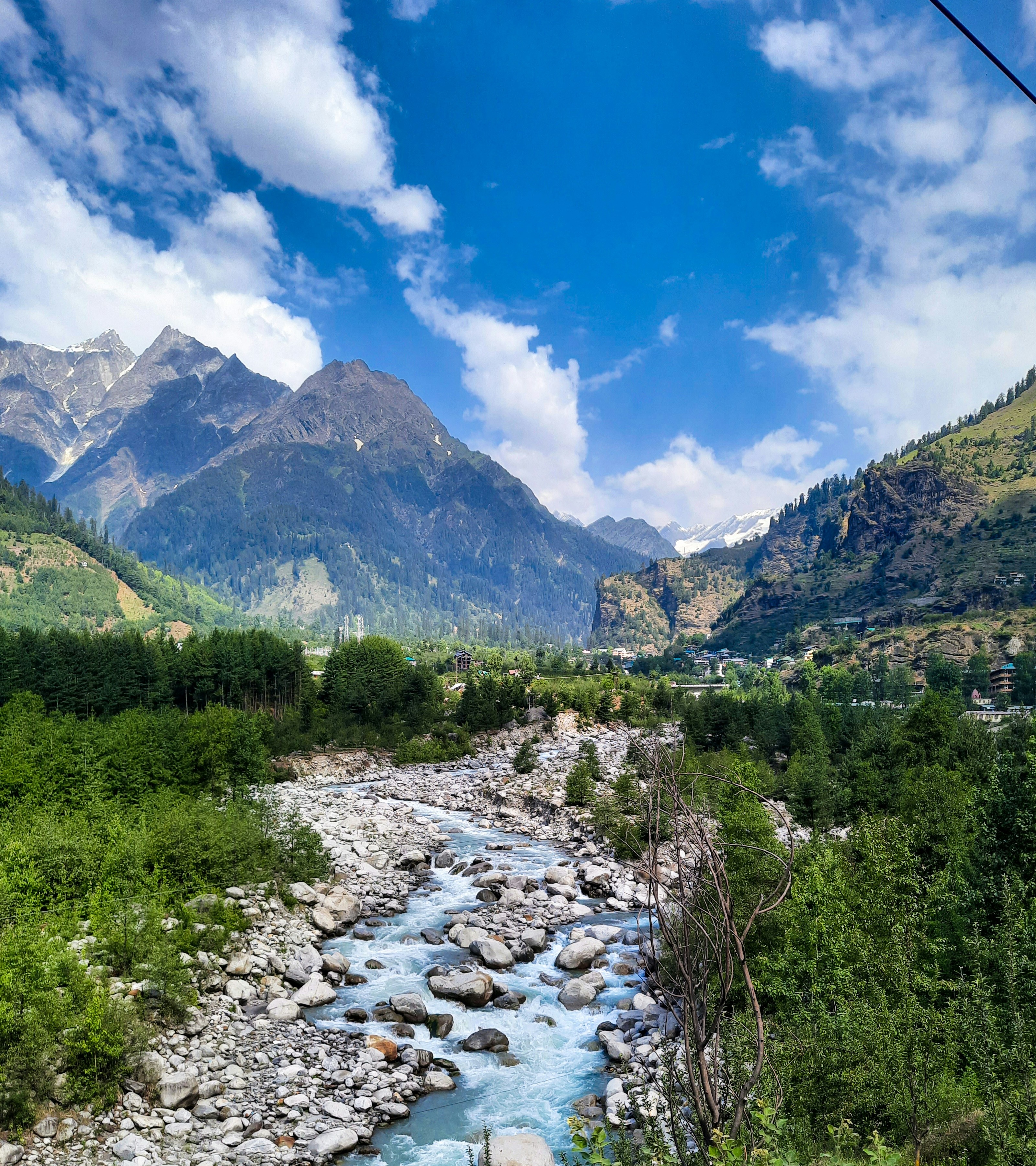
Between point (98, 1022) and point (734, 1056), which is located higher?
point (734, 1056)

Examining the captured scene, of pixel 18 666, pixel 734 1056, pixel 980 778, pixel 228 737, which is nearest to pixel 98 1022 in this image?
pixel 734 1056

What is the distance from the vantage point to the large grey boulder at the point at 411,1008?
23219 millimetres

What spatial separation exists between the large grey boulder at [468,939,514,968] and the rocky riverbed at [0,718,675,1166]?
0.07m

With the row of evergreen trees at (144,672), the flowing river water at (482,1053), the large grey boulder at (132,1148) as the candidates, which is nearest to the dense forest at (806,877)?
the row of evergreen trees at (144,672)

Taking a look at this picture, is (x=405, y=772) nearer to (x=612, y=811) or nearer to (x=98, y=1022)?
(x=612, y=811)

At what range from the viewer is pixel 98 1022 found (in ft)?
56.1

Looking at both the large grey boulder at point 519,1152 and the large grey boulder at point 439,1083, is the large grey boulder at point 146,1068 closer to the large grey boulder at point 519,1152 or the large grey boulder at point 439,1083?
the large grey boulder at point 439,1083

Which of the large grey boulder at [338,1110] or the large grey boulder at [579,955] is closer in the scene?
the large grey boulder at [338,1110]

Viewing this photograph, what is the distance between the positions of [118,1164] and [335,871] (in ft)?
75.2

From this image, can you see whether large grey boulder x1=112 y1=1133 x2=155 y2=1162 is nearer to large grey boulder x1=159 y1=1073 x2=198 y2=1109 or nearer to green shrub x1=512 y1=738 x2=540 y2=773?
large grey boulder x1=159 y1=1073 x2=198 y2=1109

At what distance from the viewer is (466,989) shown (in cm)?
2477

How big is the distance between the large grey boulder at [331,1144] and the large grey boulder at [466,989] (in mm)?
7834

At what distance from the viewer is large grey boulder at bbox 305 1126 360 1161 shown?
16469mm

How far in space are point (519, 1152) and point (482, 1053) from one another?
19.1 feet
